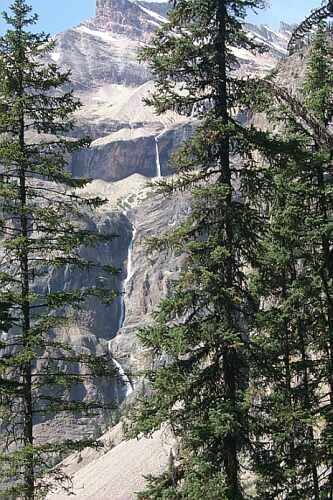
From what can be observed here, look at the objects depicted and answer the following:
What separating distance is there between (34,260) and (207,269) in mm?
4398

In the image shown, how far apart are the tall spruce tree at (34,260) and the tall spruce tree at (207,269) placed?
194cm

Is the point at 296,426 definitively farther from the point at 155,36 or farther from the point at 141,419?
the point at 155,36

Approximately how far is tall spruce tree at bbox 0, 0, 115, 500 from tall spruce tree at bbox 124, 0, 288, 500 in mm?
1944

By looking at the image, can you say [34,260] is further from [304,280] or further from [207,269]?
[304,280]

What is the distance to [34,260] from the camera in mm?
12648

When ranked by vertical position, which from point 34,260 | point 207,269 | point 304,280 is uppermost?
point 34,260

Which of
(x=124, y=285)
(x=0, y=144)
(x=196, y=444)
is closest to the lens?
(x=196, y=444)

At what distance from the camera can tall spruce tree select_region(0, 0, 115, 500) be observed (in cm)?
1058

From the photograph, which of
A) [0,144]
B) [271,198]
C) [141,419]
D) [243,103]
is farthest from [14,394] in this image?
[243,103]

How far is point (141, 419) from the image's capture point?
9633 mm

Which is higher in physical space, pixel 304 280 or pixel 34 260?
pixel 34 260

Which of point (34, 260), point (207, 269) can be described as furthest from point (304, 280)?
point (34, 260)

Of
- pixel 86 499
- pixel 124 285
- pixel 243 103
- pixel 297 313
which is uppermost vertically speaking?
pixel 124 285

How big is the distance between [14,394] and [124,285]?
149638 mm
